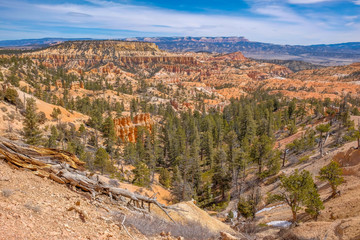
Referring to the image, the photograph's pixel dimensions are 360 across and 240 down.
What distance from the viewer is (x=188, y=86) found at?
171 metres

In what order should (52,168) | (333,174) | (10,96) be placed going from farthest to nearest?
1. (10,96)
2. (333,174)
3. (52,168)

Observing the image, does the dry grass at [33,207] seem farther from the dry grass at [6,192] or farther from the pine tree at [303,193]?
the pine tree at [303,193]

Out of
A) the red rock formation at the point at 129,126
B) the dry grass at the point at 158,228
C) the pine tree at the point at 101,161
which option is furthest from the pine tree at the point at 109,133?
the dry grass at the point at 158,228

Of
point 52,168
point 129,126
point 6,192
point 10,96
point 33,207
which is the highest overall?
point 6,192

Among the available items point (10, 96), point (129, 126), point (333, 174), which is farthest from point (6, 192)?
point (129, 126)

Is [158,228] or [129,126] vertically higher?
[158,228]

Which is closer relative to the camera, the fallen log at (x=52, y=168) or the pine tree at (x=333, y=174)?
the fallen log at (x=52, y=168)

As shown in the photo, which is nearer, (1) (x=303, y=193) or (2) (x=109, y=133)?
(1) (x=303, y=193)

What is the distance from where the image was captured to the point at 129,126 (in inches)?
2381

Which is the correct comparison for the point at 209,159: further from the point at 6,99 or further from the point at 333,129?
the point at 6,99

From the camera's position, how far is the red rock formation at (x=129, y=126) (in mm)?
58812

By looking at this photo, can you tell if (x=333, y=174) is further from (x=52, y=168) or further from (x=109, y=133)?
(x=109, y=133)

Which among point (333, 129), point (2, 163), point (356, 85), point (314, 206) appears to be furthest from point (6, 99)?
point (356, 85)

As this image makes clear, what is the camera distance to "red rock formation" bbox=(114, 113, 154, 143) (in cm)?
5881
